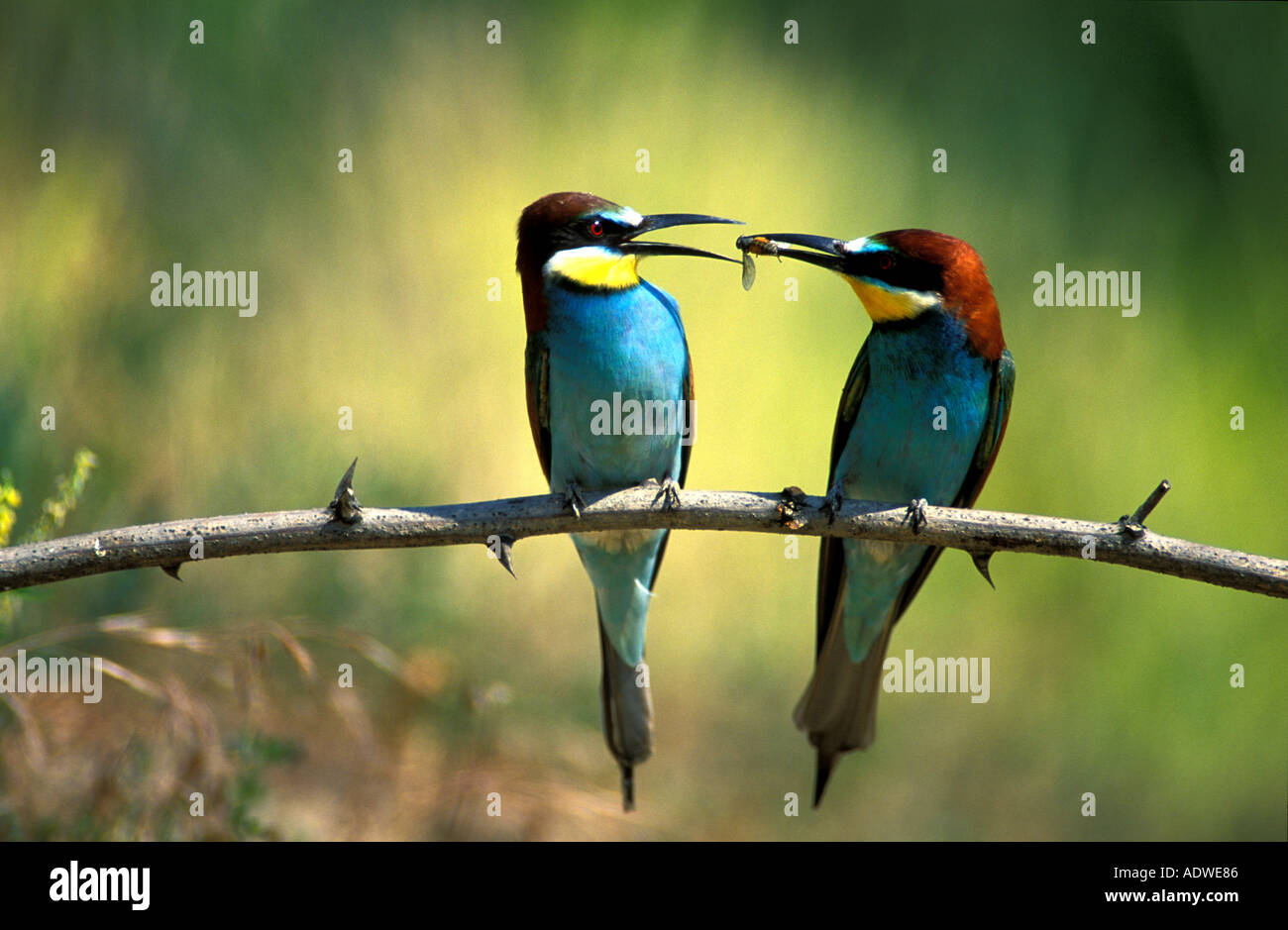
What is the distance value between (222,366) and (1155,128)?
2992 mm

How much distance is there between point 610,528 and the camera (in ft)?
6.33

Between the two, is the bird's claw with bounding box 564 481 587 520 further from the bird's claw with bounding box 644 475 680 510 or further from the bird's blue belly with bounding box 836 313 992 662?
the bird's blue belly with bounding box 836 313 992 662

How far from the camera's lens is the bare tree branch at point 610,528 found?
1.62m

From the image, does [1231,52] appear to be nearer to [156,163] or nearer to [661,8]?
[661,8]

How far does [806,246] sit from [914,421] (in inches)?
16.7

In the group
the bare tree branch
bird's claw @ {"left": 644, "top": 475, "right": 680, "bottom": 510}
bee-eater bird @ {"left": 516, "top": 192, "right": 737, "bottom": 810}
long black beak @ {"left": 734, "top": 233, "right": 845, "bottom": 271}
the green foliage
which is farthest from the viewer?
bee-eater bird @ {"left": 516, "top": 192, "right": 737, "bottom": 810}

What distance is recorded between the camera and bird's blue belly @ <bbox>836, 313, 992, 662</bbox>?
2.24m

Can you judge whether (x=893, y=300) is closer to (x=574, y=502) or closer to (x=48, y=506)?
(x=574, y=502)

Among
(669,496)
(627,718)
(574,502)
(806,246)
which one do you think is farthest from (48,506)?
(806,246)

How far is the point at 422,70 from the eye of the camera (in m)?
3.55

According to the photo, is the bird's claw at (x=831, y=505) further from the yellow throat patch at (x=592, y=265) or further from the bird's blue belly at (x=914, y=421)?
the yellow throat patch at (x=592, y=265)

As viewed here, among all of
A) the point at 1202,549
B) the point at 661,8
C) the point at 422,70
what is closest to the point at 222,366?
the point at 422,70

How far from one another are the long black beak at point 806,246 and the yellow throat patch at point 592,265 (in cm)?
26

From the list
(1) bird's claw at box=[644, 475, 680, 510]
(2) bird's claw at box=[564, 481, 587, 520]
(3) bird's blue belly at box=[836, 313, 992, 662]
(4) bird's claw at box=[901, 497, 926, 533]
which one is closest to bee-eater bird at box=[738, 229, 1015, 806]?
(3) bird's blue belly at box=[836, 313, 992, 662]
